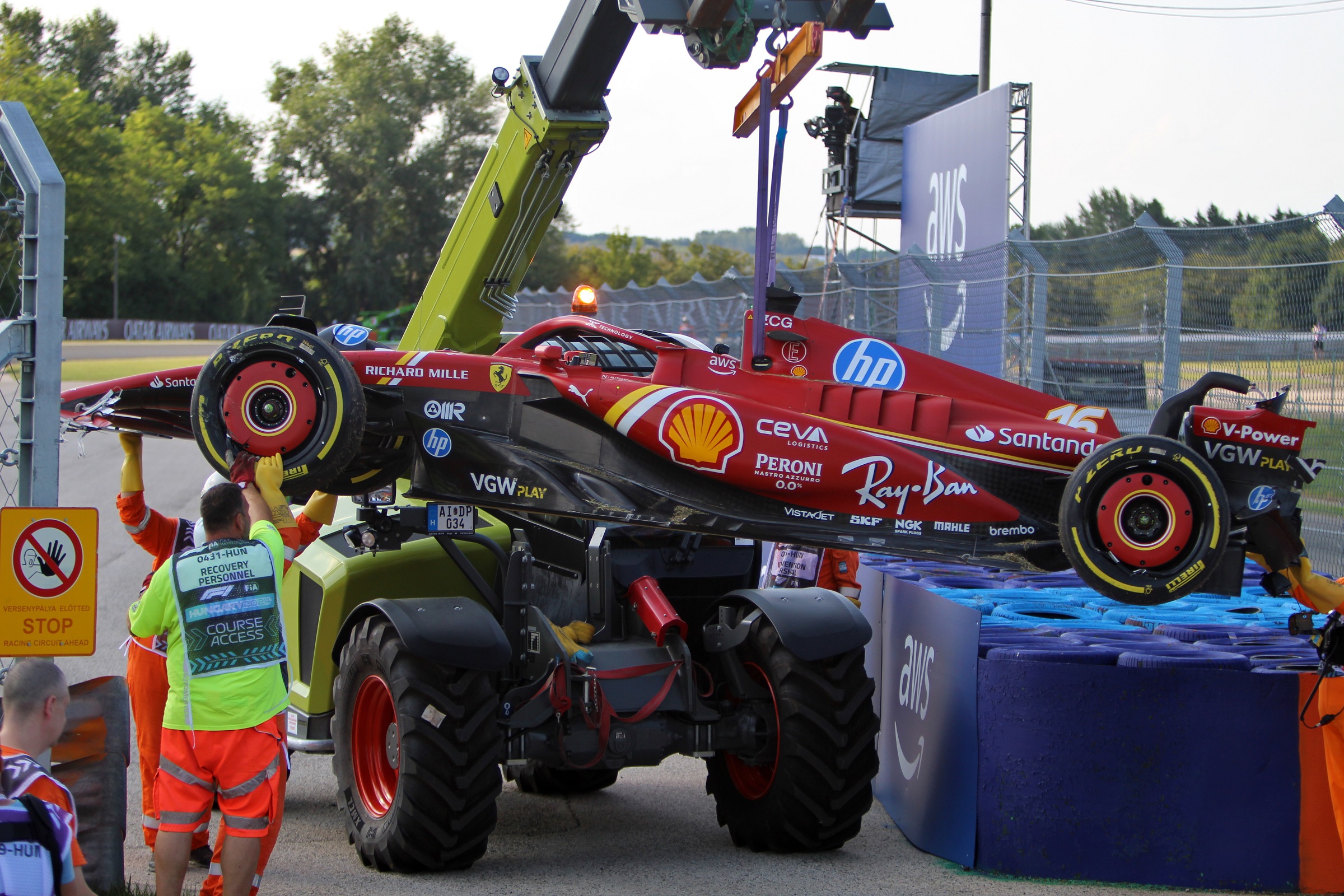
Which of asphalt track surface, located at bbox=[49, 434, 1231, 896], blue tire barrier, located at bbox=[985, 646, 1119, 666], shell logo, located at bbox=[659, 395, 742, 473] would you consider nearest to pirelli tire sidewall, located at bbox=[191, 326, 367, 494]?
shell logo, located at bbox=[659, 395, 742, 473]

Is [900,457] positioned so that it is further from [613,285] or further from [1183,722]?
[613,285]

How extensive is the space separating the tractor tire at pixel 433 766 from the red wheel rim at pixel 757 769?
3.88 ft

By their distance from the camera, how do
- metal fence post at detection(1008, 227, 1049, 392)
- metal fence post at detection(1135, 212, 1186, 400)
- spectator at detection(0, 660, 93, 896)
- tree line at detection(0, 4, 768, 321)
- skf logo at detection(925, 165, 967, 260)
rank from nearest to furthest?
1. spectator at detection(0, 660, 93, 896)
2. metal fence post at detection(1135, 212, 1186, 400)
3. metal fence post at detection(1008, 227, 1049, 392)
4. skf logo at detection(925, 165, 967, 260)
5. tree line at detection(0, 4, 768, 321)

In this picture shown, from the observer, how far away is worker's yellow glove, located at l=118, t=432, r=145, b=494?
557cm

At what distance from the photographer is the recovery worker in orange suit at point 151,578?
4.80 meters

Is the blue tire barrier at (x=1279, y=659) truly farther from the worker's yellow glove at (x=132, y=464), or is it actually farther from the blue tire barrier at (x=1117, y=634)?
the worker's yellow glove at (x=132, y=464)

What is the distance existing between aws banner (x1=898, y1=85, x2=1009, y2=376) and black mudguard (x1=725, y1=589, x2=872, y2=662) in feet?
17.9

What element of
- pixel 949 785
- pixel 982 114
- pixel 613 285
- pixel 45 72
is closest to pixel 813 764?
pixel 949 785

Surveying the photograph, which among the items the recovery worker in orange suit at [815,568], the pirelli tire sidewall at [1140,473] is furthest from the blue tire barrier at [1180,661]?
the recovery worker in orange suit at [815,568]

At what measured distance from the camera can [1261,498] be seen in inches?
211

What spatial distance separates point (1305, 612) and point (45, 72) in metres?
99.1

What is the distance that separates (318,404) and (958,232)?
13894 millimetres

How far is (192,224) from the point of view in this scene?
78875mm

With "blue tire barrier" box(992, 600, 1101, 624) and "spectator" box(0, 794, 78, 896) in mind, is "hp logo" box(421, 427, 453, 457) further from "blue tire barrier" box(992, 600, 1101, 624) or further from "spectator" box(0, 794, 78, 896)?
"spectator" box(0, 794, 78, 896)
